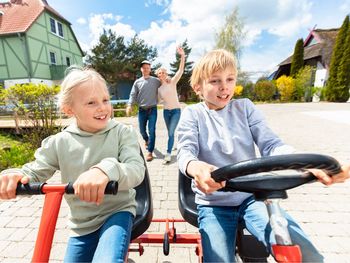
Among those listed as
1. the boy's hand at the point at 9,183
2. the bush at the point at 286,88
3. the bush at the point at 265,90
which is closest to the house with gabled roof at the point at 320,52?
the bush at the point at 286,88

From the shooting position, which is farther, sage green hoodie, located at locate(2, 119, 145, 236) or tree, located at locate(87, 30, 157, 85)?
tree, located at locate(87, 30, 157, 85)

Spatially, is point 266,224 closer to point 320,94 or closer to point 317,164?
point 317,164

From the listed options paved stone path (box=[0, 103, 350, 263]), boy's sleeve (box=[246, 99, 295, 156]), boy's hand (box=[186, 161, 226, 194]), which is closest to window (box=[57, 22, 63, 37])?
paved stone path (box=[0, 103, 350, 263])

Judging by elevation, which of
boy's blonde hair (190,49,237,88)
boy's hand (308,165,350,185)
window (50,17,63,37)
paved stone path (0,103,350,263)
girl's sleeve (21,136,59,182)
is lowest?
paved stone path (0,103,350,263)

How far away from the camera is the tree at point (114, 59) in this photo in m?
26.3

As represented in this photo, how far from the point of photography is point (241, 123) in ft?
4.50

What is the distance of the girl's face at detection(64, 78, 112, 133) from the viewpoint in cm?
118

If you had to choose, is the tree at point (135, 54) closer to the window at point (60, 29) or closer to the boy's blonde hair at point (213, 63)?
the window at point (60, 29)

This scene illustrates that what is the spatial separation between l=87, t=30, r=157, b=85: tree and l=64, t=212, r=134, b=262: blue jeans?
26653 mm

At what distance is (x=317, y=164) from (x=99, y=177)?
0.70 m

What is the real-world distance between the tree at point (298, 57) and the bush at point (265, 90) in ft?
9.14

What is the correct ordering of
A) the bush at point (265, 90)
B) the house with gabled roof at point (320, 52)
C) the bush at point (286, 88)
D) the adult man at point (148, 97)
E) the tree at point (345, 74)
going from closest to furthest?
the adult man at point (148, 97) < the tree at point (345, 74) < the bush at point (286, 88) < the bush at point (265, 90) < the house with gabled roof at point (320, 52)

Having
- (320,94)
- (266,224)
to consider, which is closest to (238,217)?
(266,224)

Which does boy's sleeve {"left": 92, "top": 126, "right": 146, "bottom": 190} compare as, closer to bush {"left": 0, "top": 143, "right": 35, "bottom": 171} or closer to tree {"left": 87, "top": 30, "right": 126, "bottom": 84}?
bush {"left": 0, "top": 143, "right": 35, "bottom": 171}
